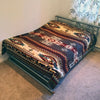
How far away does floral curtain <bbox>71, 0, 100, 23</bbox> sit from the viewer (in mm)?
2387

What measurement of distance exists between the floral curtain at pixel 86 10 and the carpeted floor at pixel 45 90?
108 centimetres

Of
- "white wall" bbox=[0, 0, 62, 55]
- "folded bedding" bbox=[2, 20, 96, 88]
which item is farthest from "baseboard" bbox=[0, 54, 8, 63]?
"white wall" bbox=[0, 0, 62, 55]

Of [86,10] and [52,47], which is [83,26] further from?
[52,47]

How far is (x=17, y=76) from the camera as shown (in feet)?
6.36

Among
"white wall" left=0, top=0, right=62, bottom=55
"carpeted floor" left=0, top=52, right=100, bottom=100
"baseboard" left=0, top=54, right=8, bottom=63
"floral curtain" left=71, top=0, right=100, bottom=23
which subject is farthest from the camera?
"floral curtain" left=71, top=0, right=100, bottom=23

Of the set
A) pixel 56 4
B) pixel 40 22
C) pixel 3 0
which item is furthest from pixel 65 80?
pixel 56 4

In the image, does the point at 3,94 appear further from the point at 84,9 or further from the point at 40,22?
the point at 84,9

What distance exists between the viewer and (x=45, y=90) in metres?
1.71

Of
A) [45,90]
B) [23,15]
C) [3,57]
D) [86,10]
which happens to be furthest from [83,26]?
[3,57]

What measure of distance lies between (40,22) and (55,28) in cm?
38

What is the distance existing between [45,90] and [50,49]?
2.14 ft

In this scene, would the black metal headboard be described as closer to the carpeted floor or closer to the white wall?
the white wall

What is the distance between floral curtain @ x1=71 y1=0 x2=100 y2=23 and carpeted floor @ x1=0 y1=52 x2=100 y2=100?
1.08m

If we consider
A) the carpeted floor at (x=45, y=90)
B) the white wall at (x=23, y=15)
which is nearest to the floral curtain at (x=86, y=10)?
the white wall at (x=23, y=15)
